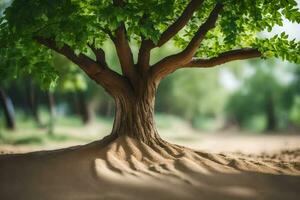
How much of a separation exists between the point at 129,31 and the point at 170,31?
1062 mm

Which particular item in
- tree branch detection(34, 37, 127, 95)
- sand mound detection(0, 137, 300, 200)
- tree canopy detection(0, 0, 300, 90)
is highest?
tree canopy detection(0, 0, 300, 90)

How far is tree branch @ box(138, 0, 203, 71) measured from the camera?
9.98m

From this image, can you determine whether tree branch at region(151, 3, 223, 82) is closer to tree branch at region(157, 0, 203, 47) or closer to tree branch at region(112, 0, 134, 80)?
tree branch at region(157, 0, 203, 47)

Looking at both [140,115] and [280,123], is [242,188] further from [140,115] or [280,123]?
[280,123]

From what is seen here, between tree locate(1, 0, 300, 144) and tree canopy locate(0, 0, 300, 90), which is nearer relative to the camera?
tree canopy locate(0, 0, 300, 90)

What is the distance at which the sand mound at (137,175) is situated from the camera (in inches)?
281

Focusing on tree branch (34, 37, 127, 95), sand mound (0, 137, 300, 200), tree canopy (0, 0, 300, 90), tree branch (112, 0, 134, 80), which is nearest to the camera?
sand mound (0, 137, 300, 200)

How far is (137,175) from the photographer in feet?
26.0

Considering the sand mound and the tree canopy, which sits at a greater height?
the tree canopy

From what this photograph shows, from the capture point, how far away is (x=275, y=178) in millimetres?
8109

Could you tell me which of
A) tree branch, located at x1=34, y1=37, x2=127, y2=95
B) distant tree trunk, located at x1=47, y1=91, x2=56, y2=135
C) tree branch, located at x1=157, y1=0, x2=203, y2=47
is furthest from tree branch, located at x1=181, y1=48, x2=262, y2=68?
distant tree trunk, located at x1=47, y1=91, x2=56, y2=135

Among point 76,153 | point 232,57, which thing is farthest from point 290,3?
point 76,153

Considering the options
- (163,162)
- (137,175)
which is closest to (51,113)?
(163,162)

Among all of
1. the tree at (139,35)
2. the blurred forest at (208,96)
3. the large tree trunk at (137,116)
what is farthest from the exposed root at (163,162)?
the blurred forest at (208,96)
